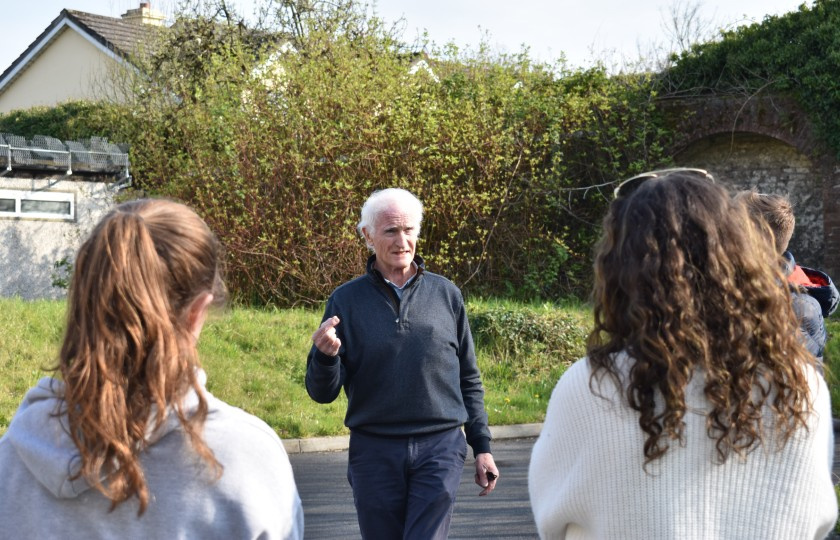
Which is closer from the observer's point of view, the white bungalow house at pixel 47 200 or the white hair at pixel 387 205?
the white hair at pixel 387 205

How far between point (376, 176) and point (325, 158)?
2.93 feet

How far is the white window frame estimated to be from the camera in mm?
→ 20969

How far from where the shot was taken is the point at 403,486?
13.7ft

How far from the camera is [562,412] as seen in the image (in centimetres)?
225

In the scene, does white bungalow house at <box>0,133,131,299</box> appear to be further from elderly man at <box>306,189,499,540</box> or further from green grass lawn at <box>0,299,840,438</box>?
elderly man at <box>306,189,499,540</box>

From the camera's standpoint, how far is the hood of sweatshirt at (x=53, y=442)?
195cm

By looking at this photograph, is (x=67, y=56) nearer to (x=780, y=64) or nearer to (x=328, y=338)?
(x=780, y=64)

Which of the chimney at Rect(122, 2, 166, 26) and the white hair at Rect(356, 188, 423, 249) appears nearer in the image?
the white hair at Rect(356, 188, 423, 249)

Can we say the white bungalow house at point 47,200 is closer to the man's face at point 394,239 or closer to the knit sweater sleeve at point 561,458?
the man's face at point 394,239

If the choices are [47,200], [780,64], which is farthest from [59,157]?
[780,64]

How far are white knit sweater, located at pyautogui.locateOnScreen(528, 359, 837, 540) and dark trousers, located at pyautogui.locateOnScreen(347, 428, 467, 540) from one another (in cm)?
194

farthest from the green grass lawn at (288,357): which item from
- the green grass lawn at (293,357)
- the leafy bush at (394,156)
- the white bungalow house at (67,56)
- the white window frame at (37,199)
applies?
the white bungalow house at (67,56)

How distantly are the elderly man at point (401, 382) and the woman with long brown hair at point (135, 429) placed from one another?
6.27ft

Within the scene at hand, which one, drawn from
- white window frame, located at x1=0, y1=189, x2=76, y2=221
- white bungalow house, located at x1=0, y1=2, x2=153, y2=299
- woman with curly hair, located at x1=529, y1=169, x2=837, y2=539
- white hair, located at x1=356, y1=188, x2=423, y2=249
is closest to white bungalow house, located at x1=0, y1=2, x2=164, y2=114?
white bungalow house, located at x1=0, y1=2, x2=153, y2=299
